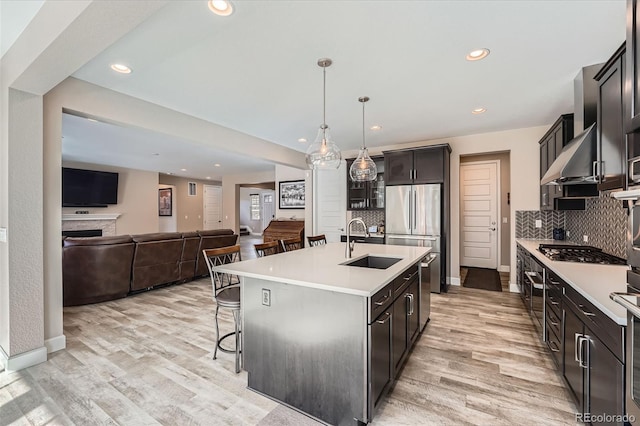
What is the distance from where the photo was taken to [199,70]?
2.62m

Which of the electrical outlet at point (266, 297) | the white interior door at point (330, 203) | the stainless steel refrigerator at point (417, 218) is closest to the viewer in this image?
the electrical outlet at point (266, 297)

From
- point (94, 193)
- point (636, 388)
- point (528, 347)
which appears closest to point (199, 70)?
point (636, 388)

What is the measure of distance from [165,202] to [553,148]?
37.5 feet

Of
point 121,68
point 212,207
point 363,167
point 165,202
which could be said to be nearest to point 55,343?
point 121,68

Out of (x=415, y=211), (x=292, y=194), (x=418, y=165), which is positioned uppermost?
(x=418, y=165)

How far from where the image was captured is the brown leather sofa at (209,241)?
5.16 metres

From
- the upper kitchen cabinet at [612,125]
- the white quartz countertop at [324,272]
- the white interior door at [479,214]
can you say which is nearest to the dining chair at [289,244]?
the white quartz countertop at [324,272]

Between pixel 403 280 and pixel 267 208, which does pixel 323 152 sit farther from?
pixel 267 208

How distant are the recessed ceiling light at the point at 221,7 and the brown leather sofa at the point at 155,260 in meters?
3.70

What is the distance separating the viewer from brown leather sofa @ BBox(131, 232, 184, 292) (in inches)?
171

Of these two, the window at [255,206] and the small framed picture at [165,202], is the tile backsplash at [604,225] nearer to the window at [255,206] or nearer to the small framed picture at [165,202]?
the small framed picture at [165,202]

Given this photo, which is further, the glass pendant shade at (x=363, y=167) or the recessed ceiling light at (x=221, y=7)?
the glass pendant shade at (x=363, y=167)

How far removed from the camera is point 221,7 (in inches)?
A: 70.0

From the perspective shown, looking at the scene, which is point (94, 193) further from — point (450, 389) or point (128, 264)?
point (450, 389)
